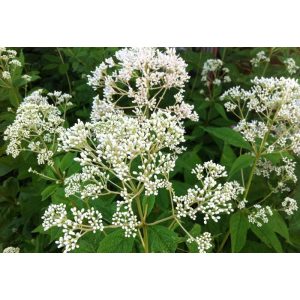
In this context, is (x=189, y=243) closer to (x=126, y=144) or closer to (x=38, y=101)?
(x=126, y=144)

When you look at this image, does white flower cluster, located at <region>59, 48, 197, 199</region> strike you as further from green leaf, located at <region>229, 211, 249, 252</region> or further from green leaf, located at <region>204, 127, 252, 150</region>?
green leaf, located at <region>229, 211, 249, 252</region>

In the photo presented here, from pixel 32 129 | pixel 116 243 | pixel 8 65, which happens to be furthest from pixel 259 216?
pixel 8 65

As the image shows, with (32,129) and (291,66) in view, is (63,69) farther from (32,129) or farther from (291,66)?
(291,66)

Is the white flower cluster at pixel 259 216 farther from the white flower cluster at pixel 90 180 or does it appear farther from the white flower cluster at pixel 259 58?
the white flower cluster at pixel 259 58

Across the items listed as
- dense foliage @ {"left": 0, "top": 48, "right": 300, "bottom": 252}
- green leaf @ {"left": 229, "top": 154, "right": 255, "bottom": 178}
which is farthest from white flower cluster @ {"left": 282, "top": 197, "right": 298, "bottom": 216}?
green leaf @ {"left": 229, "top": 154, "right": 255, "bottom": 178}

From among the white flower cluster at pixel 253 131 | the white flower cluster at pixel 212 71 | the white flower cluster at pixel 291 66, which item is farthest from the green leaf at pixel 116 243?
the white flower cluster at pixel 291 66
